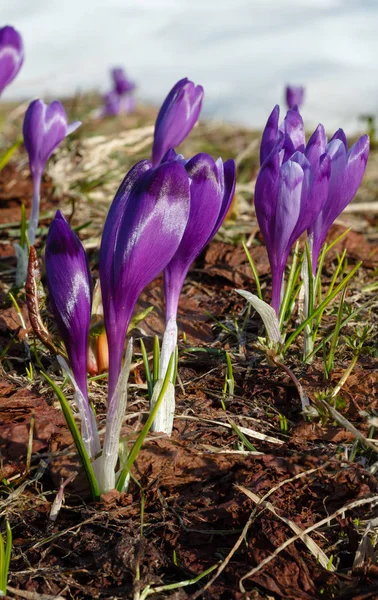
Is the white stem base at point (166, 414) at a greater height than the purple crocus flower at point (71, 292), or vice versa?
the purple crocus flower at point (71, 292)

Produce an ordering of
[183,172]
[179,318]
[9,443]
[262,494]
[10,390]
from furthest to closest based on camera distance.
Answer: [179,318] < [10,390] < [9,443] < [262,494] < [183,172]

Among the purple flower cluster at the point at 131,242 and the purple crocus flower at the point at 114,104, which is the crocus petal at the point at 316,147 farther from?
the purple crocus flower at the point at 114,104

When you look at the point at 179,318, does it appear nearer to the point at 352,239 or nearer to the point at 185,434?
the point at 185,434

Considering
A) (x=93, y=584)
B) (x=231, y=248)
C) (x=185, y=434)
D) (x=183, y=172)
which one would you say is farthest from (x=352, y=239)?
(x=93, y=584)

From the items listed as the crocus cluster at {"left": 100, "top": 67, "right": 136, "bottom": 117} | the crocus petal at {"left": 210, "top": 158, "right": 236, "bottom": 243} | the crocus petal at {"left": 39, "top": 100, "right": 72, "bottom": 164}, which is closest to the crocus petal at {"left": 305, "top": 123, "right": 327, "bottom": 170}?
the crocus petal at {"left": 210, "top": 158, "right": 236, "bottom": 243}

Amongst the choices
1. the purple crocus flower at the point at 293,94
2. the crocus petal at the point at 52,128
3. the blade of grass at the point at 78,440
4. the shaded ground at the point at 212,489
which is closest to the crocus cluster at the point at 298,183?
the shaded ground at the point at 212,489

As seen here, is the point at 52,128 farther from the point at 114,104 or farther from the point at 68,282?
the point at 114,104
